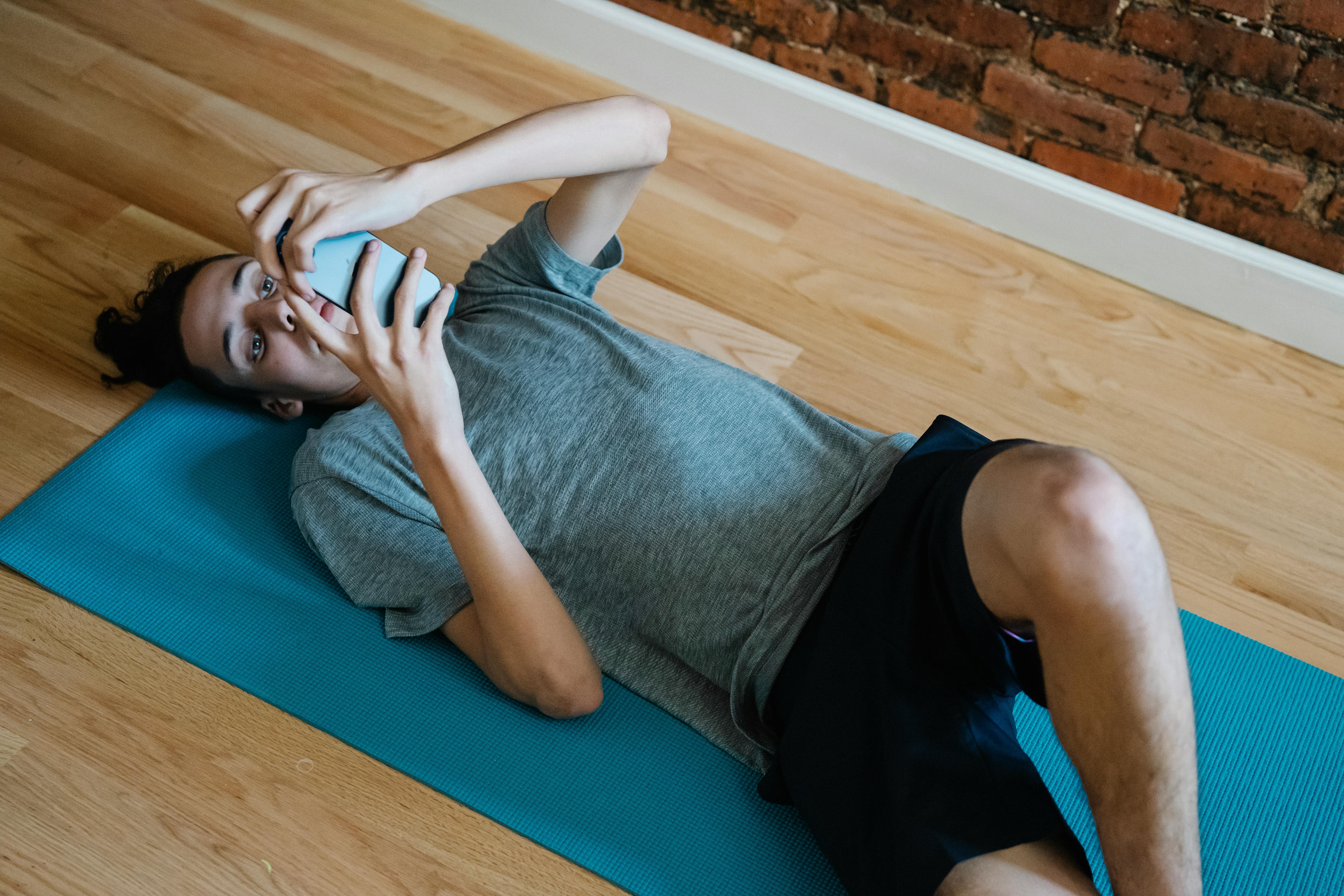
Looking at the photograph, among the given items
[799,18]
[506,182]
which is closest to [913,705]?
[506,182]

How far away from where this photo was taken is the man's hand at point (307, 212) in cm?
104

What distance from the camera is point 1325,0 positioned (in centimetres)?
151

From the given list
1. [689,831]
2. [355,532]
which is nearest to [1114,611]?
[689,831]

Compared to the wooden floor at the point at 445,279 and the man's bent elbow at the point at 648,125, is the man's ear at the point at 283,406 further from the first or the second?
the man's bent elbow at the point at 648,125

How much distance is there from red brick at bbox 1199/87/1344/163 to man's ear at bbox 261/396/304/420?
146 centimetres

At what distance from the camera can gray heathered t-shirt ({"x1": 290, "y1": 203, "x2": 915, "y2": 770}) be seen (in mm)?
1122

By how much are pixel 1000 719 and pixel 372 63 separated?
5.89 ft

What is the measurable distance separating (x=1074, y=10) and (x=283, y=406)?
4.49 feet

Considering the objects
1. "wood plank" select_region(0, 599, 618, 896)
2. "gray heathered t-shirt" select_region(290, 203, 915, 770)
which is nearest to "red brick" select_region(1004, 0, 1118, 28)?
"gray heathered t-shirt" select_region(290, 203, 915, 770)

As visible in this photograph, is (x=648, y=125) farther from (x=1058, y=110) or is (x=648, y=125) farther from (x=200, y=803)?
(x=200, y=803)

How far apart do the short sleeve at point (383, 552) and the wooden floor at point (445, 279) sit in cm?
19

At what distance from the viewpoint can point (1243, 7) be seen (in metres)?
1.57

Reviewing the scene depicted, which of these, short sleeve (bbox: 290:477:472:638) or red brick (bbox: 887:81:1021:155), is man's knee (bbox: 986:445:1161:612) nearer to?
short sleeve (bbox: 290:477:472:638)

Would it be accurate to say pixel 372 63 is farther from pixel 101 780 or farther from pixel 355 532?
pixel 101 780
